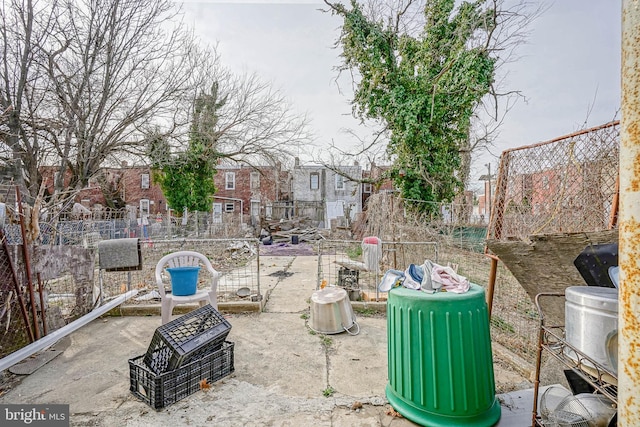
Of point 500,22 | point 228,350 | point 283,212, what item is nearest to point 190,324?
point 228,350

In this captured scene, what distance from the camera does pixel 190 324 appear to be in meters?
2.96

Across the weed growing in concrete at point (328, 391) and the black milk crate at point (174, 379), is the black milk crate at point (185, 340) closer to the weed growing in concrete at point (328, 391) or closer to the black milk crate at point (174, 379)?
the black milk crate at point (174, 379)

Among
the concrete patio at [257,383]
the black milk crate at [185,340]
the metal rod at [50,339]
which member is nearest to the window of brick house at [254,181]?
the metal rod at [50,339]

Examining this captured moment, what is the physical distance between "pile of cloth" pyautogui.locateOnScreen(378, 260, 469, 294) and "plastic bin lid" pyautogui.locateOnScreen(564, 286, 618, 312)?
2.40 feet

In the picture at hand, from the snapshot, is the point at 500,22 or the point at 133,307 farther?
the point at 500,22

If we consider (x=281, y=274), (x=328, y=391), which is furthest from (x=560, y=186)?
(x=281, y=274)

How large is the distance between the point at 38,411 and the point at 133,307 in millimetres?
2338

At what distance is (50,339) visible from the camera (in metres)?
3.42

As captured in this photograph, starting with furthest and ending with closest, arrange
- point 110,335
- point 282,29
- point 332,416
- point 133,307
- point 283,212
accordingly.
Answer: point 283,212 < point 282,29 < point 133,307 < point 110,335 < point 332,416

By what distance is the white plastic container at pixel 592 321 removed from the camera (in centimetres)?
138

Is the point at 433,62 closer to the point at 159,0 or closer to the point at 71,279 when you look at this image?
the point at 159,0

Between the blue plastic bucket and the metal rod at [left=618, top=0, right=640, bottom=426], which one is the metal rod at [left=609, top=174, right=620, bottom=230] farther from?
the blue plastic bucket

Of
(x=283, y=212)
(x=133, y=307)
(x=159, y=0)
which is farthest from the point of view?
(x=283, y=212)

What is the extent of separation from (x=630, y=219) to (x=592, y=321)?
33.7 inches
